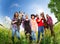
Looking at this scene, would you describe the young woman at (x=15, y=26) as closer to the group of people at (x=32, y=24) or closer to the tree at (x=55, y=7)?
the group of people at (x=32, y=24)

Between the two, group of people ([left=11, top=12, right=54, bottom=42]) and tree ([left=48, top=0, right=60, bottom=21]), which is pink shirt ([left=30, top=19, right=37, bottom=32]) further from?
tree ([left=48, top=0, right=60, bottom=21])

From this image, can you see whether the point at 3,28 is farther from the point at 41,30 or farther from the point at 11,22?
the point at 41,30

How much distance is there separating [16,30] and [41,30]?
220 mm

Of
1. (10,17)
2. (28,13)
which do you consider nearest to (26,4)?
(28,13)

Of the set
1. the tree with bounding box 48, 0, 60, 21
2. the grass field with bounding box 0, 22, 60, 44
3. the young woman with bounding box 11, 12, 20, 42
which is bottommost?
the grass field with bounding box 0, 22, 60, 44

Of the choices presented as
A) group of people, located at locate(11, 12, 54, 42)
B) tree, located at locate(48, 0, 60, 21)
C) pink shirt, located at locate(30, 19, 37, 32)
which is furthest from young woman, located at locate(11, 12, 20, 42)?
tree, located at locate(48, 0, 60, 21)

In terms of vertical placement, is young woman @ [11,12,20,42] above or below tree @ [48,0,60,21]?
below

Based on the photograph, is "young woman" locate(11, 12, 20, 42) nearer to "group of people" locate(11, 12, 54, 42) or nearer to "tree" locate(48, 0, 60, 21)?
"group of people" locate(11, 12, 54, 42)

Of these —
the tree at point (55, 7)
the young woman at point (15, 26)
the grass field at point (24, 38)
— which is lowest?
the grass field at point (24, 38)

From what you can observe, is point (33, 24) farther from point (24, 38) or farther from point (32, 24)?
point (24, 38)

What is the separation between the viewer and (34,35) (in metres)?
1.64

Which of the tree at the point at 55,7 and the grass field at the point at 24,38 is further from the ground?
the tree at the point at 55,7

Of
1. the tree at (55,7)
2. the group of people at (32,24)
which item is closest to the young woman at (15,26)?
the group of people at (32,24)

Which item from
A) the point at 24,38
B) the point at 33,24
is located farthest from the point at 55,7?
the point at 24,38
